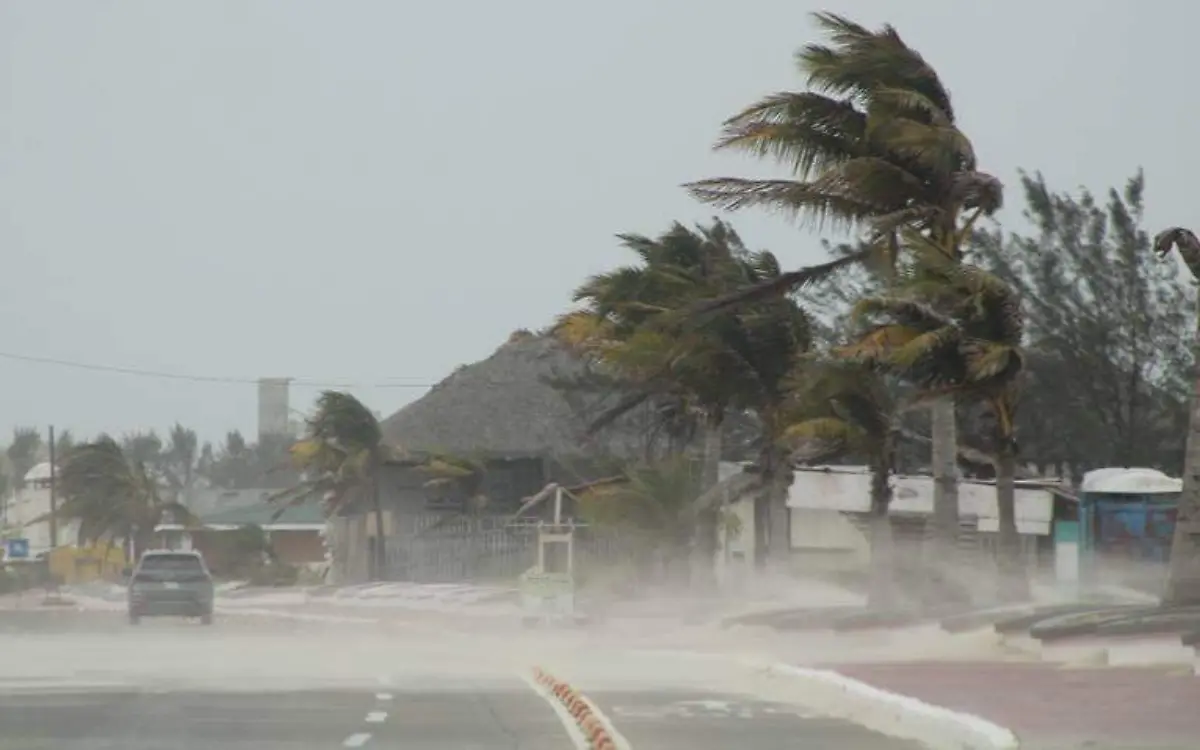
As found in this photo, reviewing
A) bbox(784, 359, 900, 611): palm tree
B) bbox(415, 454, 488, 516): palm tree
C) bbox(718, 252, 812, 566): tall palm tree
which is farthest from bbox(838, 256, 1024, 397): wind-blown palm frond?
bbox(415, 454, 488, 516): palm tree

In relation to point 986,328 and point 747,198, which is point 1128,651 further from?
point 747,198

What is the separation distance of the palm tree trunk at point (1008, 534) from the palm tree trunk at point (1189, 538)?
632cm

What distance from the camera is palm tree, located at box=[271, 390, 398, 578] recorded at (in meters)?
67.9

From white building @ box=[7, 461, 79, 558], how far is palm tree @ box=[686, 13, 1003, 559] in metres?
102

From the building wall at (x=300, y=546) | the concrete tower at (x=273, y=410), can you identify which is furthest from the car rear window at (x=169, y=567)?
the concrete tower at (x=273, y=410)

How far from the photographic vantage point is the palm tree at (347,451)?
67.9 metres

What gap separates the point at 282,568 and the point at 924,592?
53.9 metres

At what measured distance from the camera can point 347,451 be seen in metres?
68.2

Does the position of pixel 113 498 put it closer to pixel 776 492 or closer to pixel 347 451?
pixel 347 451

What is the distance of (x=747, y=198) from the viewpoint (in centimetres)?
3472

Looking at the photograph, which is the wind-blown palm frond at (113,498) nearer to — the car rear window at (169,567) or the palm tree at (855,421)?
the car rear window at (169,567)

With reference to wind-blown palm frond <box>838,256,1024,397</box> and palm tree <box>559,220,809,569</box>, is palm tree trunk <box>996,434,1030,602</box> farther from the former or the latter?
palm tree <box>559,220,809,569</box>

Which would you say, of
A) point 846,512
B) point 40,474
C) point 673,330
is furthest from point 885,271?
point 40,474

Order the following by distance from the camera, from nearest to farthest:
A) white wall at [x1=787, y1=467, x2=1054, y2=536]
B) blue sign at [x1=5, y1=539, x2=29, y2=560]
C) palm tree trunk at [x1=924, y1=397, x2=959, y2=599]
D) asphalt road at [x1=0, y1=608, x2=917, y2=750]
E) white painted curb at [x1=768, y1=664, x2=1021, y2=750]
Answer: white painted curb at [x1=768, y1=664, x2=1021, y2=750]
asphalt road at [x1=0, y1=608, x2=917, y2=750]
palm tree trunk at [x1=924, y1=397, x2=959, y2=599]
white wall at [x1=787, y1=467, x2=1054, y2=536]
blue sign at [x1=5, y1=539, x2=29, y2=560]
